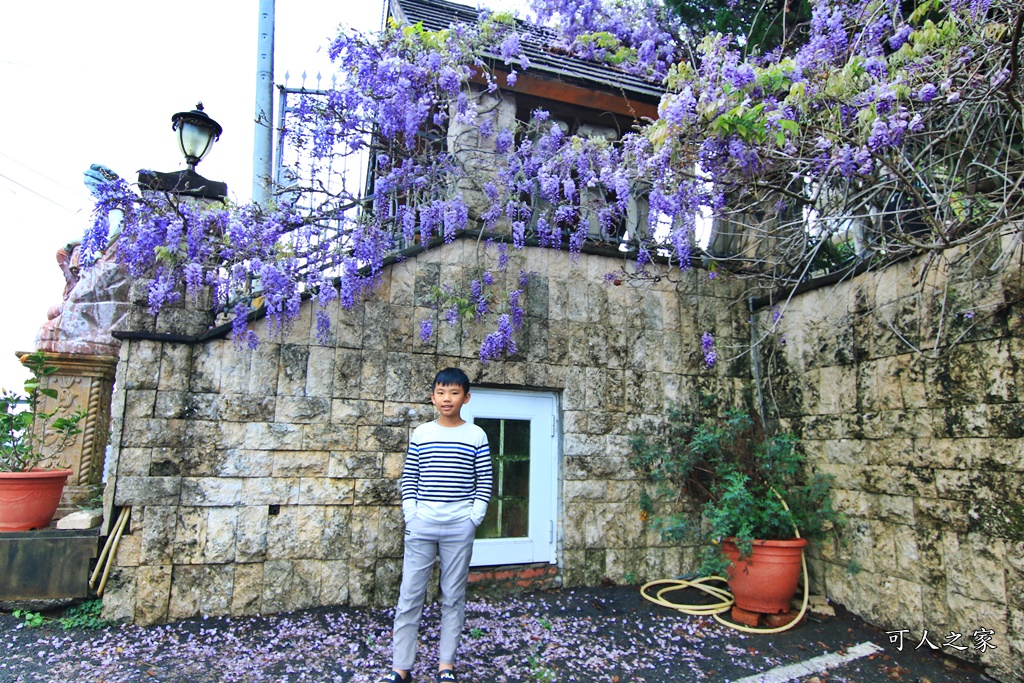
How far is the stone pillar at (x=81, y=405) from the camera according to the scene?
3713 millimetres

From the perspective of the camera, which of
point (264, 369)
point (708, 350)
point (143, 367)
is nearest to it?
point (143, 367)

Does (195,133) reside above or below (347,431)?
above

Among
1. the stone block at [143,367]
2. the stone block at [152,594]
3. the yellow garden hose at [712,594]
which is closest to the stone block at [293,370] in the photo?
the stone block at [143,367]

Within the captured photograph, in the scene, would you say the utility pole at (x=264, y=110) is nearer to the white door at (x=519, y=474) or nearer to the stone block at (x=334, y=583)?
the white door at (x=519, y=474)

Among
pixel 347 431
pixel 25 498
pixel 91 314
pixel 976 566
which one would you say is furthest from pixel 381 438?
pixel 976 566

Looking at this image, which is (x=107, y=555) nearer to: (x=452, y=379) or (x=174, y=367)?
(x=174, y=367)

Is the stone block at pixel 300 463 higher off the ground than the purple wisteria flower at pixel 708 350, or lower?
lower

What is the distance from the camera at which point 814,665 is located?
9.81 ft

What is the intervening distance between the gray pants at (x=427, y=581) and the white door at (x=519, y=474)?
124 cm

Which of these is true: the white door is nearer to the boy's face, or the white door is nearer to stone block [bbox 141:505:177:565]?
the boy's face

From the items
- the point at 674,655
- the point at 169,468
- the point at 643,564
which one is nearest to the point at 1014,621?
the point at 674,655

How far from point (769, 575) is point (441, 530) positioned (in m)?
2.07

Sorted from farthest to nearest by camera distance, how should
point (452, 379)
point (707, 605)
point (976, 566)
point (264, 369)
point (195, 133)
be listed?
point (195, 133) < point (707, 605) < point (264, 369) < point (976, 566) < point (452, 379)

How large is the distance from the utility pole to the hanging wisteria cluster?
0.15 m
